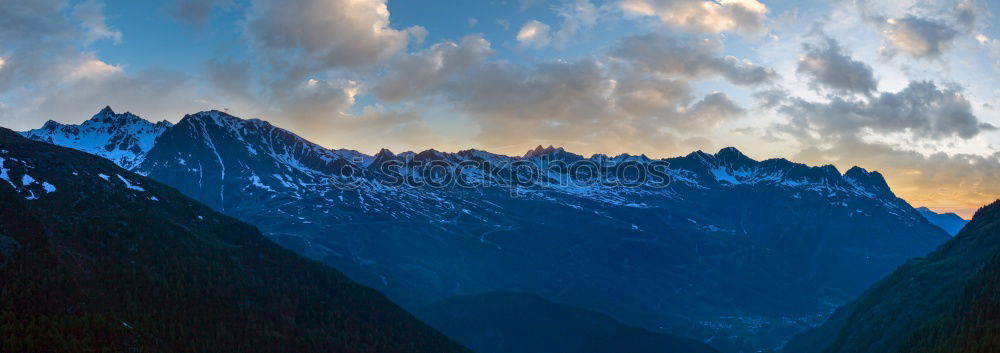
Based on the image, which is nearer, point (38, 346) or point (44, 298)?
point (38, 346)

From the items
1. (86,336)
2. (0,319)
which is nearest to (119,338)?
(86,336)

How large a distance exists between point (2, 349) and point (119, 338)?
30869mm

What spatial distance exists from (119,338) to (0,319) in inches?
1184

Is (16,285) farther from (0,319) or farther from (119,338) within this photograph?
(119,338)

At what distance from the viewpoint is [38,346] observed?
17738 centimetres

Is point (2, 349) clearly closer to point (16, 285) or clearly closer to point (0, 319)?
point (0, 319)

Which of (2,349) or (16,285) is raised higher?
(16,285)

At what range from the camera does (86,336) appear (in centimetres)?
18762

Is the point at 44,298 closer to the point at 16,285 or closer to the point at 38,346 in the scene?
the point at 16,285

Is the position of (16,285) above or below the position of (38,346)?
above

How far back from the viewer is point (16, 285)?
195125 mm

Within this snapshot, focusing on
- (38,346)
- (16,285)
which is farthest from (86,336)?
(16,285)

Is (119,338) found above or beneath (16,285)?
beneath

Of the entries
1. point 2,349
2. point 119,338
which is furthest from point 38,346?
point 119,338
